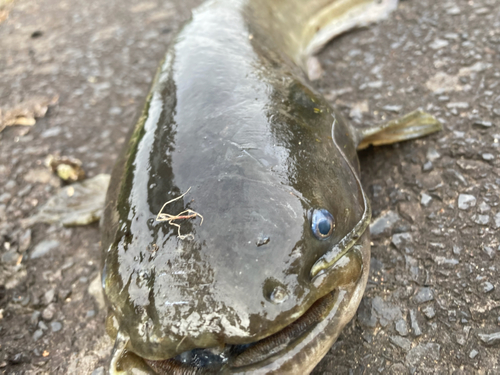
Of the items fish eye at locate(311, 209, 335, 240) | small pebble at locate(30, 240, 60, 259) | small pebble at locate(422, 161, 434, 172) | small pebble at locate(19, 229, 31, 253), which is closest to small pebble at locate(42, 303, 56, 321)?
small pebble at locate(30, 240, 60, 259)

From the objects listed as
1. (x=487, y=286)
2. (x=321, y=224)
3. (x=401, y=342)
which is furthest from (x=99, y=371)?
(x=487, y=286)

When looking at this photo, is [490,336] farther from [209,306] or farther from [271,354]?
[209,306]

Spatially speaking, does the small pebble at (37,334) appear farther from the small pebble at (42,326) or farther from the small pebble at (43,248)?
the small pebble at (43,248)

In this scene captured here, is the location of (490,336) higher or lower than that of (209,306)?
lower

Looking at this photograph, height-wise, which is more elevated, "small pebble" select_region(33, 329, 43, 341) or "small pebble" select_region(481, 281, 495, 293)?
"small pebble" select_region(33, 329, 43, 341)

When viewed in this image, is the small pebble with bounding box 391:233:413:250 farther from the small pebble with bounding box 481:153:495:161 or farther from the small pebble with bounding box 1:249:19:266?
the small pebble with bounding box 1:249:19:266

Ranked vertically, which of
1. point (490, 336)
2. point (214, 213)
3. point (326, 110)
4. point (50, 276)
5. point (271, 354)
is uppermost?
point (214, 213)

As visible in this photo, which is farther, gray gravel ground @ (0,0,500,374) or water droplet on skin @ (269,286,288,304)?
gray gravel ground @ (0,0,500,374)

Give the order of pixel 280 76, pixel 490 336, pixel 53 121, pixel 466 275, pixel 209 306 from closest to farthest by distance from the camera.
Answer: pixel 209 306
pixel 490 336
pixel 466 275
pixel 280 76
pixel 53 121

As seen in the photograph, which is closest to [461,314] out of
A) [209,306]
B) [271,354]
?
[271,354]
